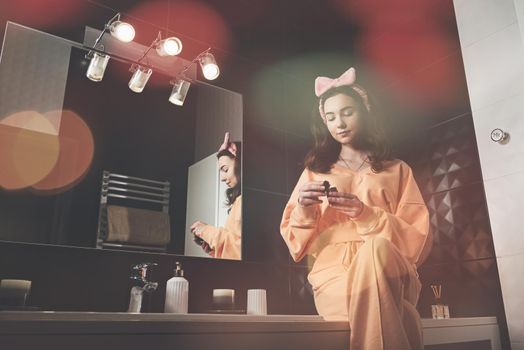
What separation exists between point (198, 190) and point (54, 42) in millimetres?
950

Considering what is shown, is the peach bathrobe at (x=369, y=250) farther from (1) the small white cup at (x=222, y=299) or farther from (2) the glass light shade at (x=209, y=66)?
(2) the glass light shade at (x=209, y=66)

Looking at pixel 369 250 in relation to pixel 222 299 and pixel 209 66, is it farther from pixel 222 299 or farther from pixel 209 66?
pixel 209 66

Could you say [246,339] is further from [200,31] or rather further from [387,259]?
[200,31]

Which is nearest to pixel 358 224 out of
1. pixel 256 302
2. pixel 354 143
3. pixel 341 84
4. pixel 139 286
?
pixel 354 143

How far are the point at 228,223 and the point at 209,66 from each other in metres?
0.83

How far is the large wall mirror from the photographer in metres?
1.88

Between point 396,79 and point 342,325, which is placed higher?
point 396,79

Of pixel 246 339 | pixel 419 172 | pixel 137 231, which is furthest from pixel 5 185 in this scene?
pixel 419 172

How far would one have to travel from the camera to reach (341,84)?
8.76ft

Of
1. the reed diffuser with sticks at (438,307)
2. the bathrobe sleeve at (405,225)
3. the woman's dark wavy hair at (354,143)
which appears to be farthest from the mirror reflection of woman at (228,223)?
the reed diffuser with sticks at (438,307)

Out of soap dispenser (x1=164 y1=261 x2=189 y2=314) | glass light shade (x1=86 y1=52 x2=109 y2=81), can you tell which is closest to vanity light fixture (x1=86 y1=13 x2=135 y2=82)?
glass light shade (x1=86 y1=52 x2=109 y2=81)

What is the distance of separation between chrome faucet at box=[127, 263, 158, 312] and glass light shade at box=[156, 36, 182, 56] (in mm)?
1038

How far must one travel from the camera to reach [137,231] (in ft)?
6.77

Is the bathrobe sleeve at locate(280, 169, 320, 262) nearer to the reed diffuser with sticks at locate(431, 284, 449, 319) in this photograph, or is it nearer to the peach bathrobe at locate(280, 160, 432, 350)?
the peach bathrobe at locate(280, 160, 432, 350)
